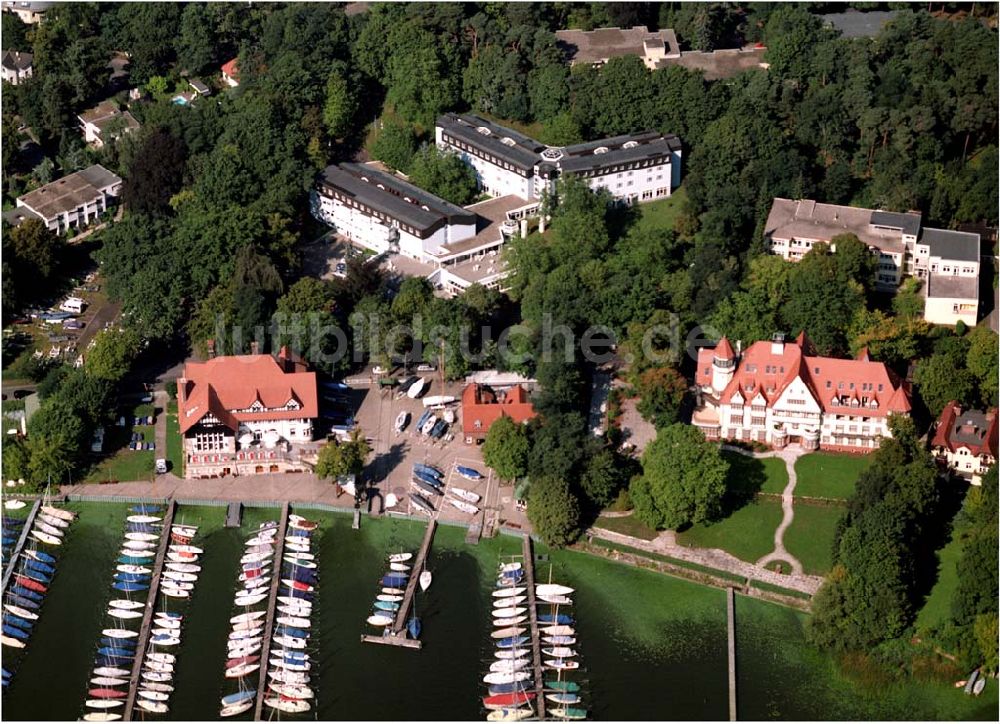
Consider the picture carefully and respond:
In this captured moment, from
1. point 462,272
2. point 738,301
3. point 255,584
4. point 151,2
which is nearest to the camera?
point 255,584

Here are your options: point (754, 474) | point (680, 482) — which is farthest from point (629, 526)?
point (754, 474)

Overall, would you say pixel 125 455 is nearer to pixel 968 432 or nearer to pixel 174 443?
pixel 174 443

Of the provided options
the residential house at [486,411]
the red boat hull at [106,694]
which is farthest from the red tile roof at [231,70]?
the red boat hull at [106,694]

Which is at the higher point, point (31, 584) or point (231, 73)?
point (231, 73)

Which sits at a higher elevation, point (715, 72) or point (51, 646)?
point (715, 72)

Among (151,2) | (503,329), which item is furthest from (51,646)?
(151,2)

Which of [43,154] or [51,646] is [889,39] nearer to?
[43,154]
